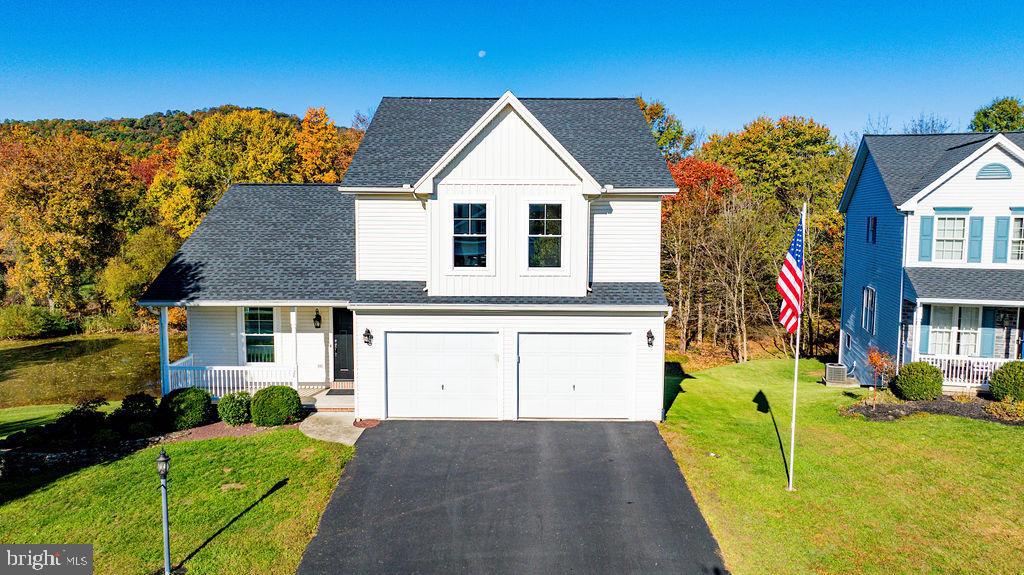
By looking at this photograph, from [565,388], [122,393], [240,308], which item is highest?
[240,308]

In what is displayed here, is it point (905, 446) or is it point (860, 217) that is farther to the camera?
point (860, 217)

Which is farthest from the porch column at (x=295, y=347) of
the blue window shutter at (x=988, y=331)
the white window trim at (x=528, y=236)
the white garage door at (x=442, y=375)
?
the blue window shutter at (x=988, y=331)

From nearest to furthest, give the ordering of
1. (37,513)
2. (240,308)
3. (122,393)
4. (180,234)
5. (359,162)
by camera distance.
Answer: (37,513)
(359,162)
(240,308)
(122,393)
(180,234)

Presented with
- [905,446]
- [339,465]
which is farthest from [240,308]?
[905,446]

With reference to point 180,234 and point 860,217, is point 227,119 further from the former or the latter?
point 860,217

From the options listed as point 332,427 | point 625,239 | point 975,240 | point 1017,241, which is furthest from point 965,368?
point 332,427

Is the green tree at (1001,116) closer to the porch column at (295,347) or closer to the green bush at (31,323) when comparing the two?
the porch column at (295,347)

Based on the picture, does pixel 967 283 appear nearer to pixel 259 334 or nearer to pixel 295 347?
pixel 295 347

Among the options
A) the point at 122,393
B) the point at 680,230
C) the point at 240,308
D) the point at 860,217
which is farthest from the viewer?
the point at 680,230

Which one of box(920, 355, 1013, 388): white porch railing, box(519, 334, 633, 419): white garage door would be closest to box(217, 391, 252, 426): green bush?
box(519, 334, 633, 419): white garage door

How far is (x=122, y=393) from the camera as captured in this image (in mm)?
21250

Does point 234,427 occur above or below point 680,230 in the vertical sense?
below

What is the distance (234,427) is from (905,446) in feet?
53.2

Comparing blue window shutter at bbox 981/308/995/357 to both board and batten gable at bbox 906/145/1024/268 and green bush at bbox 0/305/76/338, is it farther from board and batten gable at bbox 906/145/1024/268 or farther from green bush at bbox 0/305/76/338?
green bush at bbox 0/305/76/338
